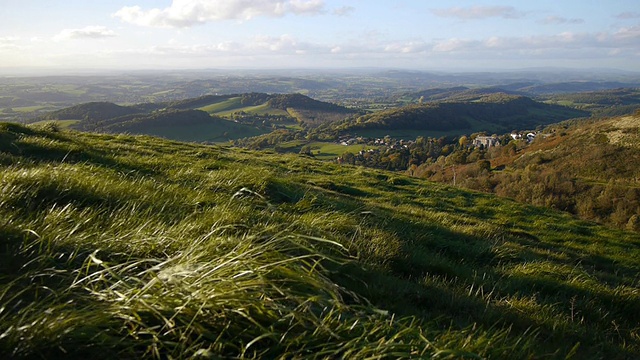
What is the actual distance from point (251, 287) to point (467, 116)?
156 m

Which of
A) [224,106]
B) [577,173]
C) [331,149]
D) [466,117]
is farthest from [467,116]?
[577,173]

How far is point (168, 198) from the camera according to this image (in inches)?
178

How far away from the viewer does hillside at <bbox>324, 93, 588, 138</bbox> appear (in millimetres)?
119625

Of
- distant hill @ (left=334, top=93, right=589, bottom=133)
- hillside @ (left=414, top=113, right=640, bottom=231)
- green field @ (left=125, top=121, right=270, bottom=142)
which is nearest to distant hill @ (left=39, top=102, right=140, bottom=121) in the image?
green field @ (left=125, top=121, right=270, bottom=142)

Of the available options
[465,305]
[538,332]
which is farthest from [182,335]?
[538,332]

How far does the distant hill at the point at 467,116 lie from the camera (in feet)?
395

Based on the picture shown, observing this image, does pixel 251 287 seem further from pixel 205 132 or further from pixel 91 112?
pixel 91 112

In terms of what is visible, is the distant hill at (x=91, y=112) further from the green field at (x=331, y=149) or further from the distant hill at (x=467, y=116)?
the distant hill at (x=467, y=116)

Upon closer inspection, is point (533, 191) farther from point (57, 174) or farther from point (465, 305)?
point (57, 174)

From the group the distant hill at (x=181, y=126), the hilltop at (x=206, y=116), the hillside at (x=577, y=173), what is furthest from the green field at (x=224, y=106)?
the hillside at (x=577, y=173)

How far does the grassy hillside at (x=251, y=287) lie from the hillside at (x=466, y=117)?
356ft

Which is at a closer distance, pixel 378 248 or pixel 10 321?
pixel 10 321

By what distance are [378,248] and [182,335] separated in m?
2.60

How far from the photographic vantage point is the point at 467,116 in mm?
143500
